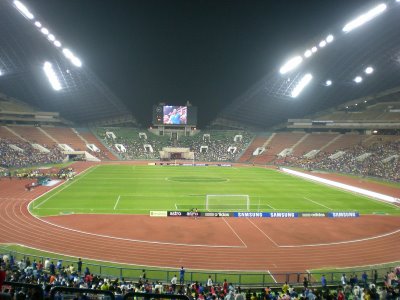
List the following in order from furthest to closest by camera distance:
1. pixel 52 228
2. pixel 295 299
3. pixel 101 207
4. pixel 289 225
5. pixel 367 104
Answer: pixel 367 104
pixel 101 207
pixel 289 225
pixel 52 228
pixel 295 299

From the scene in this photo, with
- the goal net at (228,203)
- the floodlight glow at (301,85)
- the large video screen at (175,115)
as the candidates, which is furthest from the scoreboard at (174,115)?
the goal net at (228,203)

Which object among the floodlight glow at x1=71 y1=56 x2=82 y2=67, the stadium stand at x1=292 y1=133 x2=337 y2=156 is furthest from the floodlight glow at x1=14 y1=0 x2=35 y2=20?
the stadium stand at x1=292 y1=133 x2=337 y2=156

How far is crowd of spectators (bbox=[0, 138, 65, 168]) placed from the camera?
59.8 metres

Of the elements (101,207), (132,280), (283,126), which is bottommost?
(132,280)

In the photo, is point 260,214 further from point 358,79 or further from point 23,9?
point 358,79

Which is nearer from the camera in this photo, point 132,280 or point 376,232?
point 132,280

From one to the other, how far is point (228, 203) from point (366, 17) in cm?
2823

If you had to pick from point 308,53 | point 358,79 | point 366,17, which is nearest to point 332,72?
point 358,79

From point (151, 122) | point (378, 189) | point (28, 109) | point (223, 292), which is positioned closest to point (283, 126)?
point (151, 122)

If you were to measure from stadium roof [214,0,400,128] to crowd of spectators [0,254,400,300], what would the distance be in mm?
34995

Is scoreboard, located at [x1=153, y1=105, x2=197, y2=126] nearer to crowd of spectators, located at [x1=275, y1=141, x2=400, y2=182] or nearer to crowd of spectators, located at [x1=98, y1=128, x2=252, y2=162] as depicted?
crowd of spectators, located at [x1=98, y1=128, x2=252, y2=162]

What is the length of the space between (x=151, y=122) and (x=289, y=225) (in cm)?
7880

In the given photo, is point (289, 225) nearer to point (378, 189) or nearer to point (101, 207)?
point (101, 207)

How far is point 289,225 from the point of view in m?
28.9
